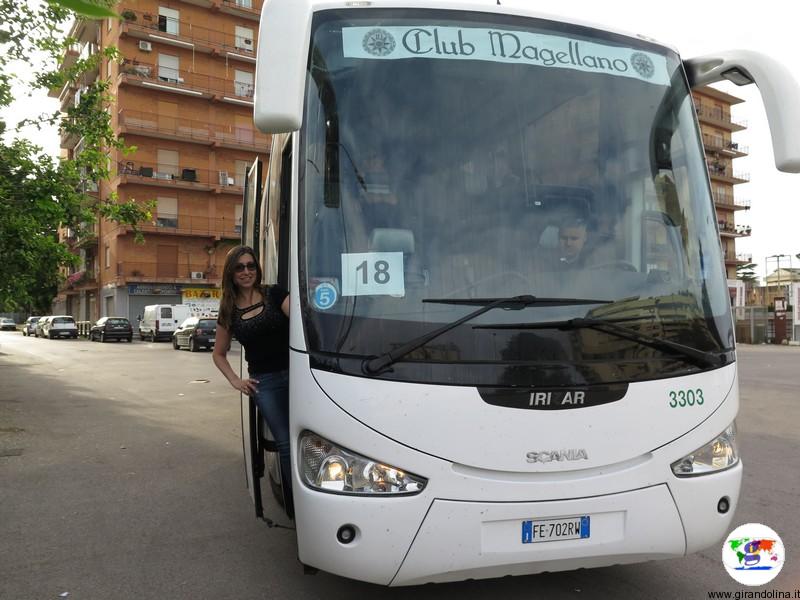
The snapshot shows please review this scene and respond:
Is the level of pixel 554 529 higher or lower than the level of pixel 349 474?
lower

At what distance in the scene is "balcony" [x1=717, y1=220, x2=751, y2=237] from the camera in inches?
2682

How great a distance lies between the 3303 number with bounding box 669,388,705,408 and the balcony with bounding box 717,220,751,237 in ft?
231

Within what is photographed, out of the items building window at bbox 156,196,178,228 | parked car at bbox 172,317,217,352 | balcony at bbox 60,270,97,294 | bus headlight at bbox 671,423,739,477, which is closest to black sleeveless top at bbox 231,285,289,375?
bus headlight at bbox 671,423,739,477

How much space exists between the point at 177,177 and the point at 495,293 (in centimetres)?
4632

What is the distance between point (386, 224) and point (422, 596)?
6.18 ft

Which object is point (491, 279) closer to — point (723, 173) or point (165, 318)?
point (165, 318)

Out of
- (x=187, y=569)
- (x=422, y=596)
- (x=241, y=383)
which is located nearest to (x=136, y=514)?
(x=187, y=569)

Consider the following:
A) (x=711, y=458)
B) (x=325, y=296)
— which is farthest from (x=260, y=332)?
(x=711, y=458)

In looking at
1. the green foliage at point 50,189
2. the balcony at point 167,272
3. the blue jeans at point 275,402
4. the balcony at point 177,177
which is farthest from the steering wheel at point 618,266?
the balcony at point 167,272

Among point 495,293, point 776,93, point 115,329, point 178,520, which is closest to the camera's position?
point 495,293

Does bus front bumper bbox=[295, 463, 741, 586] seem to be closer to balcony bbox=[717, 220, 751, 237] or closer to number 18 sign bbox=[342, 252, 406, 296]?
number 18 sign bbox=[342, 252, 406, 296]

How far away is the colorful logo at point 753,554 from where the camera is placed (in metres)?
3.77

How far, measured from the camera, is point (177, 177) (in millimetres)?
45781

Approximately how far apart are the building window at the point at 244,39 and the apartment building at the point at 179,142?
7cm
